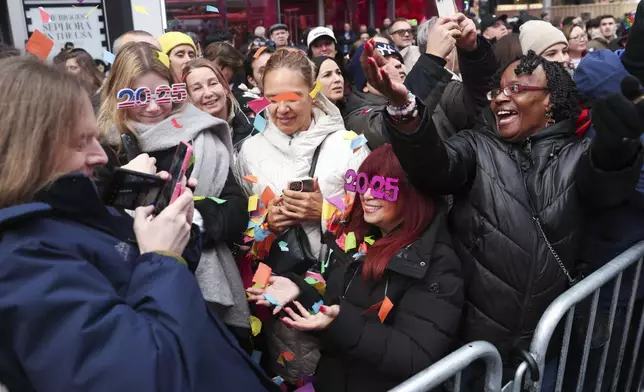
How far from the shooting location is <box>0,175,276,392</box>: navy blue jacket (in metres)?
1.17

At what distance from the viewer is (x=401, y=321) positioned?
205cm

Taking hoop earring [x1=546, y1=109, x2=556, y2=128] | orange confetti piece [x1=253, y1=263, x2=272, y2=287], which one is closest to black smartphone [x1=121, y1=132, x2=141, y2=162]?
orange confetti piece [x1=253, y1=263, x2=272, y2=287]

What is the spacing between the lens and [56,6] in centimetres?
673

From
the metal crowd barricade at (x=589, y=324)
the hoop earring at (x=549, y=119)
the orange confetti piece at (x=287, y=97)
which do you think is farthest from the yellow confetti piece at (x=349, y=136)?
the metal crowd barricade at (x=589, y=324)

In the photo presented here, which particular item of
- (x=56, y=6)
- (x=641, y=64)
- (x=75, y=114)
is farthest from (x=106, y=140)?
(x=56, y=6)

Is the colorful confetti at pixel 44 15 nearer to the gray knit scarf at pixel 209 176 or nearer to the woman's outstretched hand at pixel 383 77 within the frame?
the gray knit scarf at pixel 209 176

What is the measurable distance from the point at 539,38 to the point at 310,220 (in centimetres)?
239

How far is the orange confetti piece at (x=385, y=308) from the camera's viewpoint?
6.84 ft

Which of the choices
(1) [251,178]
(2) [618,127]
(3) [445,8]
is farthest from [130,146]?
(2) [618,127]

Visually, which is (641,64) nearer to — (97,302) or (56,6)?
(97,302)

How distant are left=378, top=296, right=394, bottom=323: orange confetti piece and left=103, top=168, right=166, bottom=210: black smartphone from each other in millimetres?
924

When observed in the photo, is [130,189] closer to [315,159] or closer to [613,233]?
[315,159]

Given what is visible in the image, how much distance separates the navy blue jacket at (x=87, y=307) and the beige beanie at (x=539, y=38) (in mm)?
3376

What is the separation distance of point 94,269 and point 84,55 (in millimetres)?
4325
